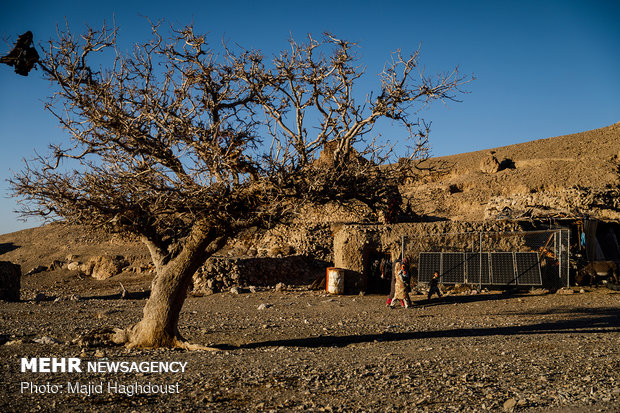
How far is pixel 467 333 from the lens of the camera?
10.5 meters

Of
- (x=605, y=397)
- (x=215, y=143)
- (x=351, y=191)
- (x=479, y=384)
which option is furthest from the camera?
(x=351, y=191)

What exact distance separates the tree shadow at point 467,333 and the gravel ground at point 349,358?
4cm

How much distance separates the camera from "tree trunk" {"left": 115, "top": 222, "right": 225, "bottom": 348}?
883cm

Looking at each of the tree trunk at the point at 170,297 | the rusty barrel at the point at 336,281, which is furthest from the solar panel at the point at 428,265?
the tree trunk at the point at 170,297

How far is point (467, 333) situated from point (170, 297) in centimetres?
611

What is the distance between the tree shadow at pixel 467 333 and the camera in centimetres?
966

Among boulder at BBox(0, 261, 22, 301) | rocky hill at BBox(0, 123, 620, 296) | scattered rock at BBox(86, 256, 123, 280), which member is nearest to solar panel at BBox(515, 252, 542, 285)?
rocky hill at BBox(0, 123, 620, 296)

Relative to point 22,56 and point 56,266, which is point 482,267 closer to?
point 22,56

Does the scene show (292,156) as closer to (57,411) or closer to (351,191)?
(351,191)

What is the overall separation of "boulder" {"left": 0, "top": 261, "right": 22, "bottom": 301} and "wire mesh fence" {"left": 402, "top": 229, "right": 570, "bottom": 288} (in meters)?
14.0

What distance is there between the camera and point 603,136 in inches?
1855

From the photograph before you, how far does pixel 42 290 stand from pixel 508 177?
1368 inches

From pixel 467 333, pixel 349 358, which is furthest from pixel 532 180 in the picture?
pixel 349 358

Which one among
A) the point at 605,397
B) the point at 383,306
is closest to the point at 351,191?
the point at 605,397
